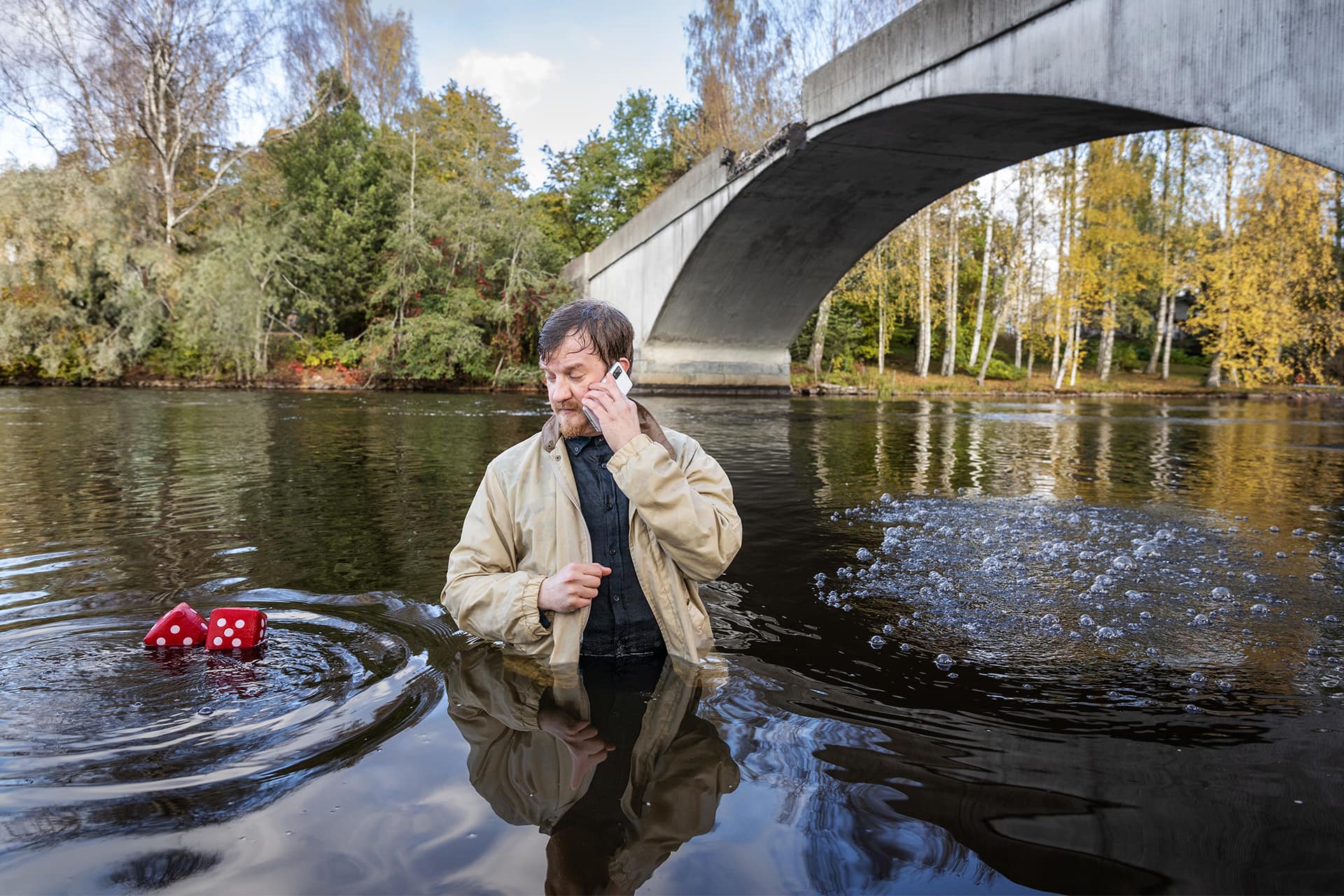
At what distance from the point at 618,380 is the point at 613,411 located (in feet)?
0.41

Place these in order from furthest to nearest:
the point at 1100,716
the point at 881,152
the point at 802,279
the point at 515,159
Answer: the point at 515,159
the point at 802,279
the point at 881,152
the point at 1100,716

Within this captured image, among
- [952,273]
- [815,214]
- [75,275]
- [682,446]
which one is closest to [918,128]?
[815,214]

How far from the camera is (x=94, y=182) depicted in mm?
29062

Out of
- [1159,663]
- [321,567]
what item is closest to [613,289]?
[321,567]

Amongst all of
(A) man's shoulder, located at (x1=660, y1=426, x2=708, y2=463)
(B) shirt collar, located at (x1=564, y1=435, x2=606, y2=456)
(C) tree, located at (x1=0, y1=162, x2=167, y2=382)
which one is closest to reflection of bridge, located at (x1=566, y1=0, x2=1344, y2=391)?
(A) man's shoulder, located at (x1=660, y1=426, x2=708, y2=463)

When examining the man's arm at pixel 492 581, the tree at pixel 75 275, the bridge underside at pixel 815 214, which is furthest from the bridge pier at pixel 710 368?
the man's arm at pixel 492 581

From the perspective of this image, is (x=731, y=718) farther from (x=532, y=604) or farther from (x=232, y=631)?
(x=232, y=631)

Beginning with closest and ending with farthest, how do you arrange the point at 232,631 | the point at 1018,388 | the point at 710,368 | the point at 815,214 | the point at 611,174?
the point at 232,631 → the point at 815,214 → the point at 710,368 → the point at 1018,388 → the point at 611,174

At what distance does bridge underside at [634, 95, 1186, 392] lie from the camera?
12.0 m

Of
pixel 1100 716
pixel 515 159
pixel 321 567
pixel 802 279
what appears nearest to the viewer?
pixel 1100 716

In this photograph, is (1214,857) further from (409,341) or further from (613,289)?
(409,341)

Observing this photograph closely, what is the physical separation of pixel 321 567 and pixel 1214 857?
4.31 m

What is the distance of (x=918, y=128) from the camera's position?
1337cm

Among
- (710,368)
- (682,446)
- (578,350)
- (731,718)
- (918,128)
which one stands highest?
(918,128)
